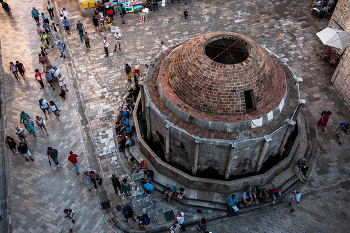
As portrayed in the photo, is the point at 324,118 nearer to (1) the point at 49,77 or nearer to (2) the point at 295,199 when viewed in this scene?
(2) the point at 295,199

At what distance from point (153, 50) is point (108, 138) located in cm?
1027

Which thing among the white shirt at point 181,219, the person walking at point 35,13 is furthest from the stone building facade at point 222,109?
the person walking at point 35,13

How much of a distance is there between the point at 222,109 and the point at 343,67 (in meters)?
13.1

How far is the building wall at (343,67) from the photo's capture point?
23.6 metres

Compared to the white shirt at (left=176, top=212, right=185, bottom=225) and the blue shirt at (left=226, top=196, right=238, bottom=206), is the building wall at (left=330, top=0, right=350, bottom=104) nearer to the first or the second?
the blue shirt at (left=226, top=196, right=238, bottom=206)

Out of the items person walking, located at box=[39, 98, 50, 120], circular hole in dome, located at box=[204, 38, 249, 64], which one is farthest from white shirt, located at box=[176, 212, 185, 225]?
person walking, located at box=[39, 98, 50, 120]

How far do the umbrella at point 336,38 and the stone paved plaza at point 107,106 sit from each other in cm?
292

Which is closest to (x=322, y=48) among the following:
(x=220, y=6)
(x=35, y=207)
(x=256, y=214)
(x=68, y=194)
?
(x=220, y=6)

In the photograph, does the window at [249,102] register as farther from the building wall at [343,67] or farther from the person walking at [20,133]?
the person walking at [20,133]

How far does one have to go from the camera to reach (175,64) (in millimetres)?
18531

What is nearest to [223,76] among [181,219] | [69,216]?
[181,219]

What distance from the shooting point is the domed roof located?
1666 cm

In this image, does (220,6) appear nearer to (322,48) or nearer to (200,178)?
(322,48)

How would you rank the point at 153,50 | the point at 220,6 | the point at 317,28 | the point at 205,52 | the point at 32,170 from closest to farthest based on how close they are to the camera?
the point at 205,52
the point at 32,170
the point at 153,50
the point at 317,28
the point at 220,6
